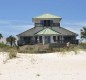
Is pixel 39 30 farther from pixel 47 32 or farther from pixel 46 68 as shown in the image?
pixel 46 68

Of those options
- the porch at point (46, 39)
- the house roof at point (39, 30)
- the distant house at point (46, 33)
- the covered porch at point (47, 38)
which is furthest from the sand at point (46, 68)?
the house roof at point (39, 30)

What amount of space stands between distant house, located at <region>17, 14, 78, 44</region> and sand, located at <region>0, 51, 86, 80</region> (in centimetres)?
3063

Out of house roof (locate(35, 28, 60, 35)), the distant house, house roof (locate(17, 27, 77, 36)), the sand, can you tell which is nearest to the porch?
the distant house

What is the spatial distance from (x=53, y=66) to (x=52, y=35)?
3544 centimetres

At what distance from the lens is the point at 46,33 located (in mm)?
53594

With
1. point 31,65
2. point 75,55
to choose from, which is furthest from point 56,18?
point 31,65

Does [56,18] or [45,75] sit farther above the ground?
[56,18]

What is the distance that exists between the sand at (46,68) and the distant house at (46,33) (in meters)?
30.6

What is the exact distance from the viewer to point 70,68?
1720cm

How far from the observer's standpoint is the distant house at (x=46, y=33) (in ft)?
176

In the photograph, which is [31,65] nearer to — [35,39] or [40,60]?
[40,60]

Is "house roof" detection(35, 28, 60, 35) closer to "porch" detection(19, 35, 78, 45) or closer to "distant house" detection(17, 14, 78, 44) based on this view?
"distant house" detection(17, 14, 78, 44)

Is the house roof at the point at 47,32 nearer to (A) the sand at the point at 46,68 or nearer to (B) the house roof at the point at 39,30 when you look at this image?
(B) the house roof at the point at 39,30

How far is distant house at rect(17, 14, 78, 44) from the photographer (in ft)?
176
